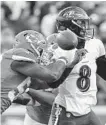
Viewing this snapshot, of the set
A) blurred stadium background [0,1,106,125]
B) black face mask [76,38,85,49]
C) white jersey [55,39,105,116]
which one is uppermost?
blurred stadium background [0,1,106,125]

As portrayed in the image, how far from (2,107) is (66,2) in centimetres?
426

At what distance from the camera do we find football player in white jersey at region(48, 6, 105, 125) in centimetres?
461

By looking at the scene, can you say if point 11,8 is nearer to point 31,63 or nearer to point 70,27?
point 70,27

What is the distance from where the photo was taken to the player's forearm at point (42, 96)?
16.7 ft

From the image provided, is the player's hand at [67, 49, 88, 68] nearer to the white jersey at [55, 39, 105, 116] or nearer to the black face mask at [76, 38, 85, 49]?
the white jersey at [55, 39, 105, 116]

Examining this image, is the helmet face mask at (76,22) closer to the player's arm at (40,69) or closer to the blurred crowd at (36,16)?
the player's arm at (40,69)

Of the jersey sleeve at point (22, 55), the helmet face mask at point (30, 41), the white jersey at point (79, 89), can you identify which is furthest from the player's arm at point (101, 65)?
the jersey sleeve at point (22, 55)

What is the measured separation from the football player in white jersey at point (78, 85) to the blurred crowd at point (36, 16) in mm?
2992

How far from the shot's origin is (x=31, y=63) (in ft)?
13.4

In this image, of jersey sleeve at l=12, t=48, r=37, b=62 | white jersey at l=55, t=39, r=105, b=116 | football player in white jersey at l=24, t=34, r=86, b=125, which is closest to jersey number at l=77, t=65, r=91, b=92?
white jersey at l=55, t=39, r=105, b=116

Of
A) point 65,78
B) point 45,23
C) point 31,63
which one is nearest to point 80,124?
point 65,78

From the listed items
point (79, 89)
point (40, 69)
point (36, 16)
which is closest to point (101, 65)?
point (79, 89)

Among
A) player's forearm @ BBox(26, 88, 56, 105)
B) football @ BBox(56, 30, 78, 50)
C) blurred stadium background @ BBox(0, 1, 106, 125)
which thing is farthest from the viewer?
blurred stadium background @ BBox(0, 1, 106, 125)

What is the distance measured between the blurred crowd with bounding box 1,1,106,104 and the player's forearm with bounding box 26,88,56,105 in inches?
105
